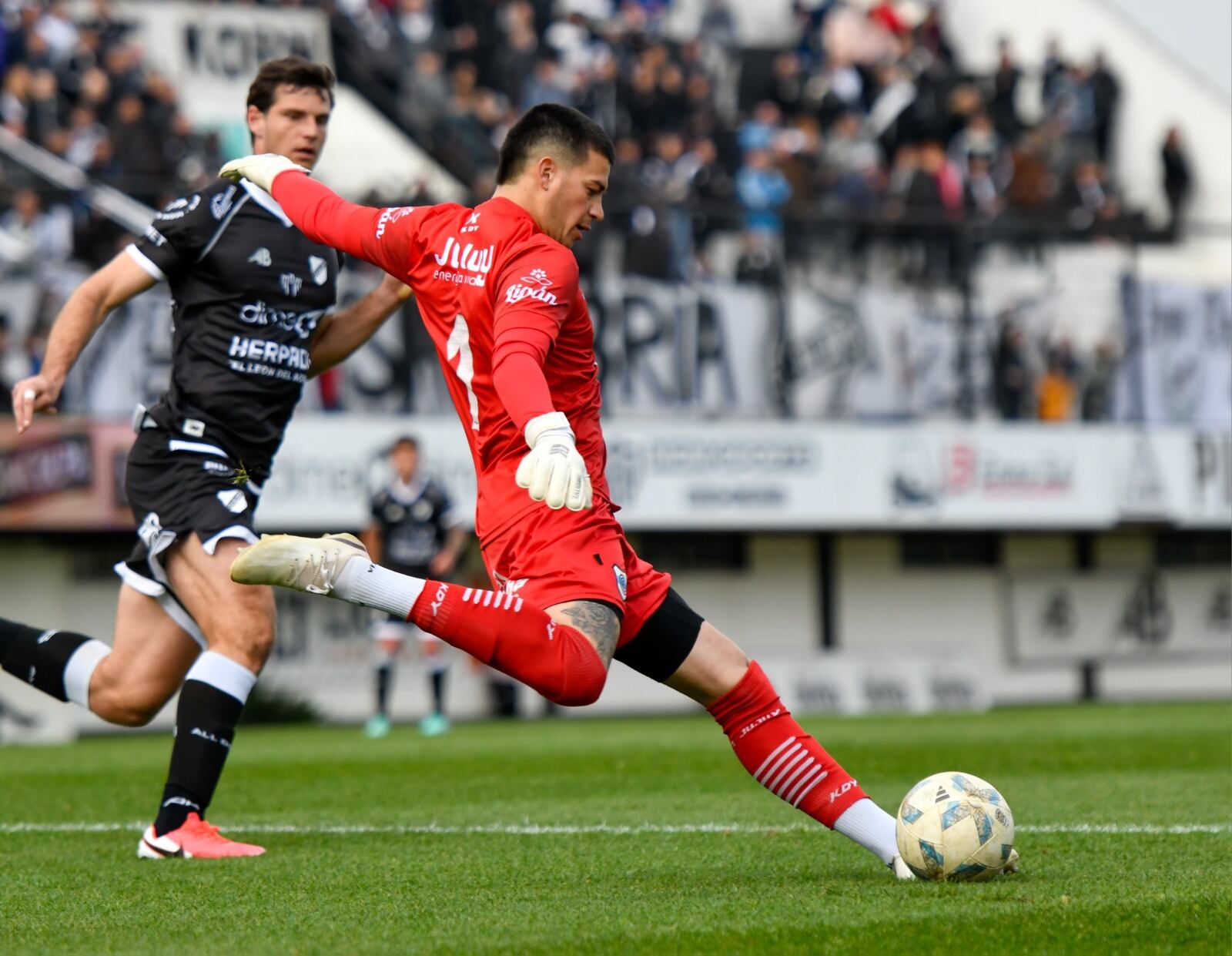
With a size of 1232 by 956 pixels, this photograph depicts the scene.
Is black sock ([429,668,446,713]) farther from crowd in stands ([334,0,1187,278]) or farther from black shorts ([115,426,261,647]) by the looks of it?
black shorts ([115,426,261,647])

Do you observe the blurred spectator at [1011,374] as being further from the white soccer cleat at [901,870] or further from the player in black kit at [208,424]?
the white soccer cleat at [901,870]

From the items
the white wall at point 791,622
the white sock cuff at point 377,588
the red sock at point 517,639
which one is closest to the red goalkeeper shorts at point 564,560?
the red sock at point 517,639

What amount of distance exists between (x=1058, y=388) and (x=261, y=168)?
17.4 meters

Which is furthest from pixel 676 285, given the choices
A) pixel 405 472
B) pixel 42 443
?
pixel 42 443

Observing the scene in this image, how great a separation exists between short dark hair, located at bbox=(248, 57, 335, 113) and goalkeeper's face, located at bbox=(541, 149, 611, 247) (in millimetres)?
1719

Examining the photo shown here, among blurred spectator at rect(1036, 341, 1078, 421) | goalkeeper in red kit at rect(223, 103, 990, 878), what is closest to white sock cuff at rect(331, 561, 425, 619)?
goalkeeper in red kit at rect(223, 103, 990, 878)

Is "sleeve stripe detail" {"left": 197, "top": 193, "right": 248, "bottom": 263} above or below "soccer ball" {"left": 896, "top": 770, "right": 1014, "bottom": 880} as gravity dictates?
above

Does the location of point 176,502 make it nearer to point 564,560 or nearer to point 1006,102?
point 564,560

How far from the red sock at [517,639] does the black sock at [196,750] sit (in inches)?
67.6

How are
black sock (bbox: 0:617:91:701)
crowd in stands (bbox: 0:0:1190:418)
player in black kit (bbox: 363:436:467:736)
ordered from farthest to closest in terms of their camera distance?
crowd in stands (bbox: 0:0:1190:418)
player in black kit (bbox: 363:436:467:736)
black sock (bbox: 0:617:91:701)

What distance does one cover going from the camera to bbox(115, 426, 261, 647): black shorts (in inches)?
257

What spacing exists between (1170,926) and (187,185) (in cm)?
1513

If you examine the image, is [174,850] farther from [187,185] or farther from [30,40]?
[30,40]

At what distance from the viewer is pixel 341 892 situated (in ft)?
17.4
